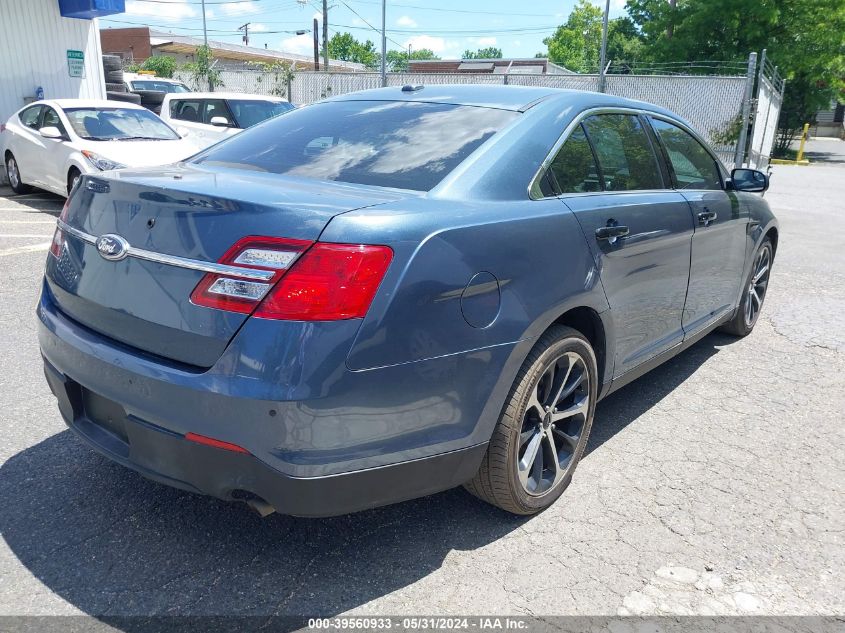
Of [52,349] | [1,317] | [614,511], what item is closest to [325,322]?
[52,349]

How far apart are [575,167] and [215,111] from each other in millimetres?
10733

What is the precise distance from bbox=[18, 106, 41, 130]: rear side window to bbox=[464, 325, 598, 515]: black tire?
34.1ft

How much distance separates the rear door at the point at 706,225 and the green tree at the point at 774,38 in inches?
1110

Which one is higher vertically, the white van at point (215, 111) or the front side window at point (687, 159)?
the front side window at point (687, 159)

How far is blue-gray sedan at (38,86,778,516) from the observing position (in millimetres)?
2111

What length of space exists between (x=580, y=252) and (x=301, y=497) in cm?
148

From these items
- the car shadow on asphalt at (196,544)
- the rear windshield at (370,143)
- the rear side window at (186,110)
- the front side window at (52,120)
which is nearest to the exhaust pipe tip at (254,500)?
the car shadow on asphalt at (196,544)

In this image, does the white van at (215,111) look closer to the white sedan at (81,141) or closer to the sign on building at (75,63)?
the white sedan at (81,141)

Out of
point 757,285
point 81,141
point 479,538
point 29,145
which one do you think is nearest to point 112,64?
point 29,145

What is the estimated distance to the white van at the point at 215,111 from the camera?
1220cm

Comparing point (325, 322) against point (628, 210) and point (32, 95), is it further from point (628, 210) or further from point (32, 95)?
point (32, 95)

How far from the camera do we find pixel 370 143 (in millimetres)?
2957

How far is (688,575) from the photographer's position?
262 cm

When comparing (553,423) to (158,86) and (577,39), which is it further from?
(577,39)
